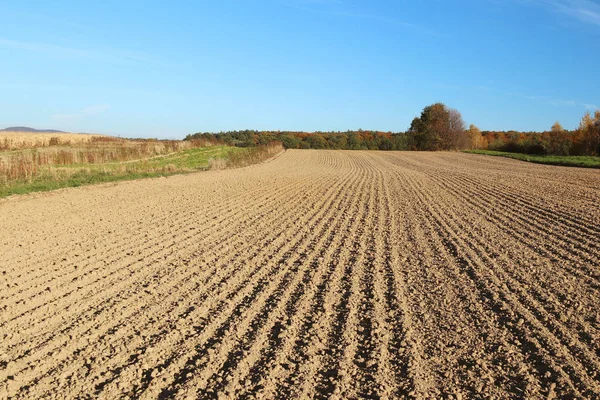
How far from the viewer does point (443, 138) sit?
233 feet

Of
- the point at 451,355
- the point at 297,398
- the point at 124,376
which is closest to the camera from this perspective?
the point at 297,398

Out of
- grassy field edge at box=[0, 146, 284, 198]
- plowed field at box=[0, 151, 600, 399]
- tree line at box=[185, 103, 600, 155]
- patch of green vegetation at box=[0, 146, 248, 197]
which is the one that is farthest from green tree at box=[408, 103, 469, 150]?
plowed field at box=[0, 151, 600, 399]

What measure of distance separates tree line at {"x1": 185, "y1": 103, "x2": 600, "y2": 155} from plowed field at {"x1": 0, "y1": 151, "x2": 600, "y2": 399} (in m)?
44.9

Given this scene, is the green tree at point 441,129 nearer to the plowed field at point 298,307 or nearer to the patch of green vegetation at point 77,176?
the patch of green vegetation at point 77,176

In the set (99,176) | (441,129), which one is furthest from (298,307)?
(441,129)

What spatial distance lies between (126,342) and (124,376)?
678 millimetres

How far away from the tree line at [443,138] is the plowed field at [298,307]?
44.9m

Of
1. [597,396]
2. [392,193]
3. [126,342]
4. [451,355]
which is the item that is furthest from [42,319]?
[392,193]

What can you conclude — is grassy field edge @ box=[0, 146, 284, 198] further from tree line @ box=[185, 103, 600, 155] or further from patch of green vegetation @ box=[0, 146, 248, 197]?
tree line @ box=[185, 103, 600, 155]

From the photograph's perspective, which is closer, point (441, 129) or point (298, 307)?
point (298, 307)

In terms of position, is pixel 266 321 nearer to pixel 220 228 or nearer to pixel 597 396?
pixel 597 396

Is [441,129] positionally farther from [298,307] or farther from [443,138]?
[298,307]

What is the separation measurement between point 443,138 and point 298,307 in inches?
2738

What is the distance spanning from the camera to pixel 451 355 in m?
4.20
